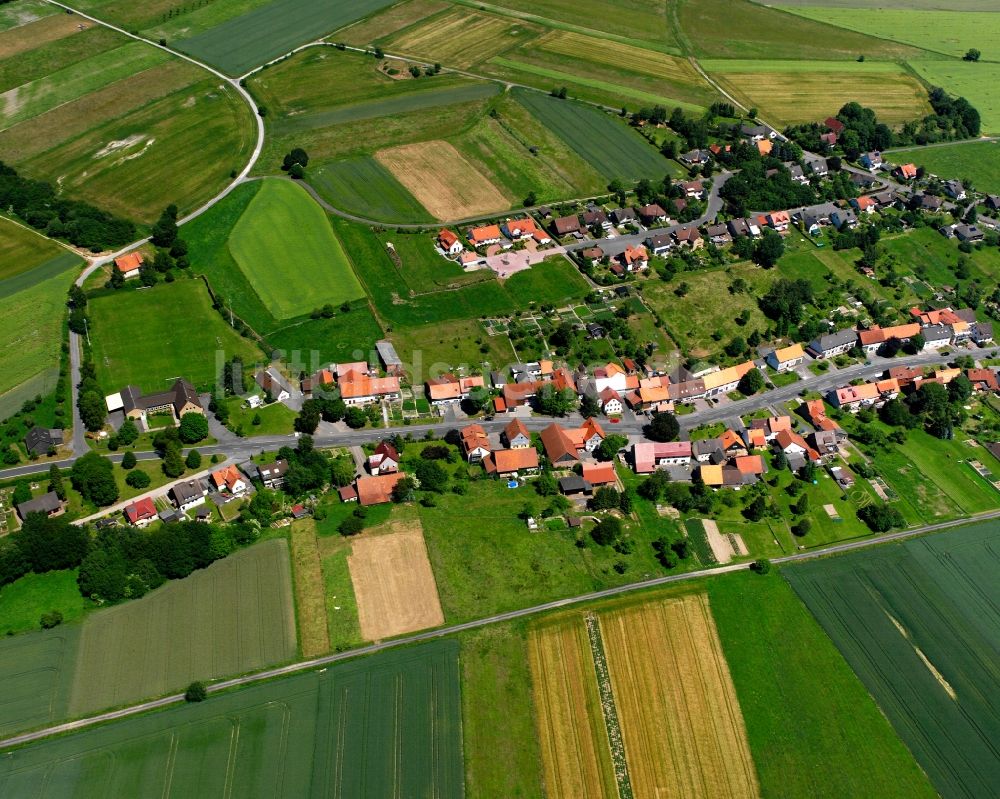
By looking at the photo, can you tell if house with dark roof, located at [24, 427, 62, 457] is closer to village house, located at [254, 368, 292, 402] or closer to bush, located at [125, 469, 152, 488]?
bush, located at [125, 469, 152, 488]

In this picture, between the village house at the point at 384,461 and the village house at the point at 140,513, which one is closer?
the village house at the point at 140,513

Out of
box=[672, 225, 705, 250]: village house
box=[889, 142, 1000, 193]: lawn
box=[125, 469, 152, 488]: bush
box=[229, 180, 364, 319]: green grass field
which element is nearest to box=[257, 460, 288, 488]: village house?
box=[125, 469, 152, 488]: bush

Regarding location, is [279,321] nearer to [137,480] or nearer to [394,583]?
[137,480]

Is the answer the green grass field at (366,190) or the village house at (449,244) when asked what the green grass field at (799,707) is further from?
the green grass field at (366,190)

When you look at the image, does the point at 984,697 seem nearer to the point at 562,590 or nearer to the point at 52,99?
the point at 562,590

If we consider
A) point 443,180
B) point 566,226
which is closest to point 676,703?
point 566,226

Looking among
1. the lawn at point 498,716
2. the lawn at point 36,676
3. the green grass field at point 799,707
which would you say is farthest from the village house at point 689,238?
the lawn at point 36,676
